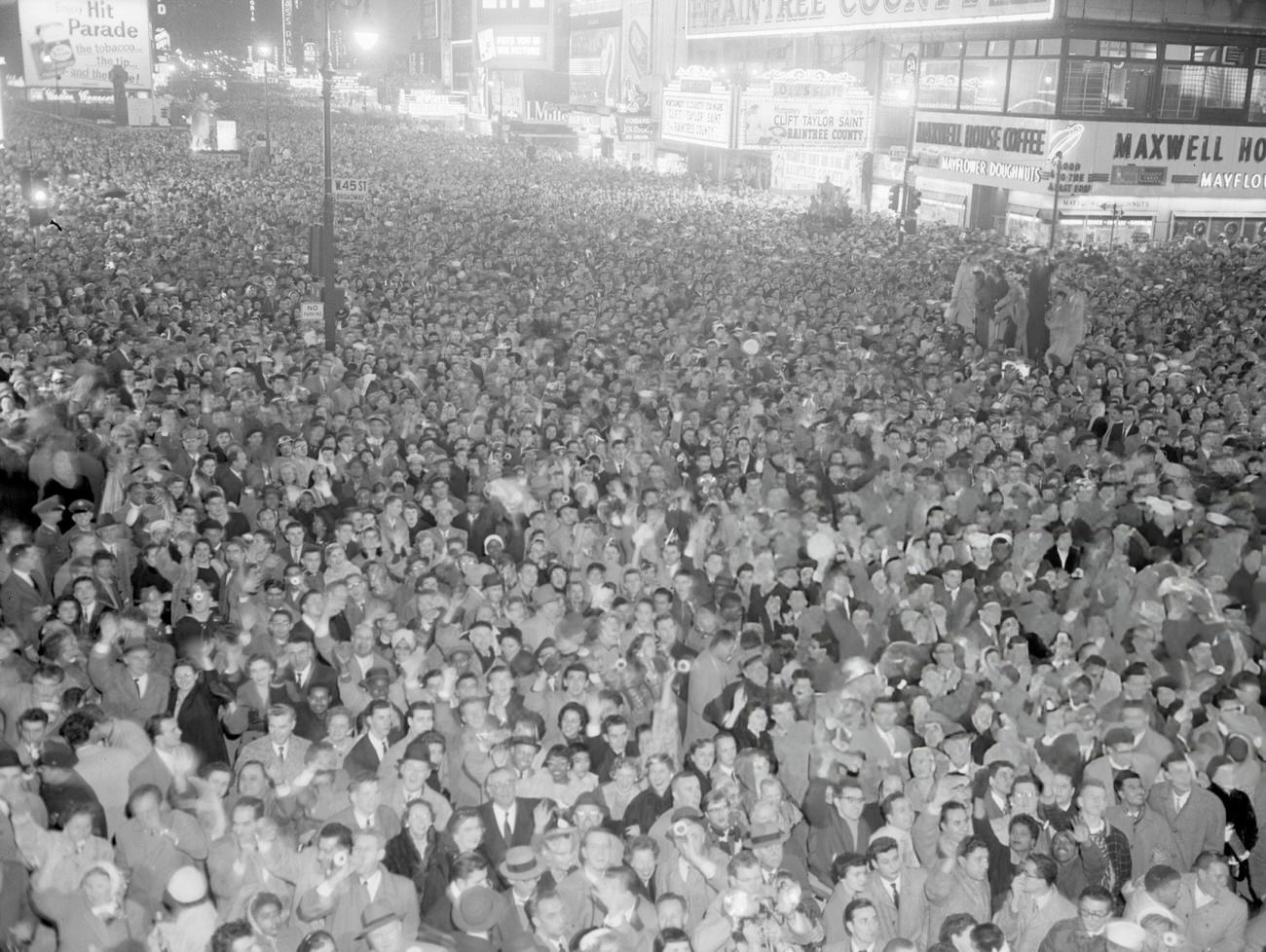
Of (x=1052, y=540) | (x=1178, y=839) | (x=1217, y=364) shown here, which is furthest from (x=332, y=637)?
(x=1217, y=364)

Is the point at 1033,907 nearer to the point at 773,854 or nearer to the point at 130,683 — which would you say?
the point at 773,854

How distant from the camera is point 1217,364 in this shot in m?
17.0

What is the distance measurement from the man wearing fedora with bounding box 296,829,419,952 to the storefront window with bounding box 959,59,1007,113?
39.0 m

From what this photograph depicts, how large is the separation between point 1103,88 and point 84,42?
3030 cm

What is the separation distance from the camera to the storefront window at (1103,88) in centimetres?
3819

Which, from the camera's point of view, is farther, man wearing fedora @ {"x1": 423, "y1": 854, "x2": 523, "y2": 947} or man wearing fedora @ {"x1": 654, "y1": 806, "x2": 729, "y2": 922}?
man wearing fedora @ {"x1": 654, "y1": 806, "x2": 729, "y2": 922}

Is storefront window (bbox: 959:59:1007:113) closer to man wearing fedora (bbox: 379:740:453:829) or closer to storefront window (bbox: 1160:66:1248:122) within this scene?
storefront window (bbox: 1160:66:1248:122)

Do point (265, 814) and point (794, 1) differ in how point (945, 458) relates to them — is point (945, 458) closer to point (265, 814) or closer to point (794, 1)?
point (265, 814)

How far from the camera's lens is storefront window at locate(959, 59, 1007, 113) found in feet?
134

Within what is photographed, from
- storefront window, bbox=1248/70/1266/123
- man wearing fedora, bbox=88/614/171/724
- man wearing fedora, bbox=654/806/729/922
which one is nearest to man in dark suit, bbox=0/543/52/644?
man wearing fedora, bbox=88/614/171/724

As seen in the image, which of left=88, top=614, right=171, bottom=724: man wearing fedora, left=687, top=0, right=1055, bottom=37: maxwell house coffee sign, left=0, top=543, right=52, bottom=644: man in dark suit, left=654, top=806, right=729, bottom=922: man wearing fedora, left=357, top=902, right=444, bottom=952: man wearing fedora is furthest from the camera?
left=687, top=0, right=1055, bottom=37: maxwell house coffee sign

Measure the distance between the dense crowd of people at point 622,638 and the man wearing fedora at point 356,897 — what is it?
0.7 inches

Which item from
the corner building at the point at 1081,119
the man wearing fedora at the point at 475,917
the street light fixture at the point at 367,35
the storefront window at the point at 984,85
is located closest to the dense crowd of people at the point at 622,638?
the man wearing fedora at the point at 475,917

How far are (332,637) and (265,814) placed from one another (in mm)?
2246
